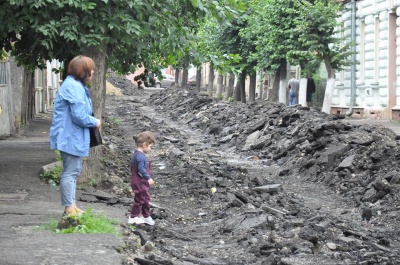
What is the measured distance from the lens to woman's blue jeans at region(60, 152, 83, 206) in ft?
29.5

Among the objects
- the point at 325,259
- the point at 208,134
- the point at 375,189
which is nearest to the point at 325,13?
the point at 208,134

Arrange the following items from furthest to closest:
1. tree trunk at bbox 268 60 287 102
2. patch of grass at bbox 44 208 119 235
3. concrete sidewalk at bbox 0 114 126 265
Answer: tree trunk at bbox 268 60 287 102 < patch of grass at bbox 44 208 119 235 < concrete sidewalk at bbox 0 114 126 265

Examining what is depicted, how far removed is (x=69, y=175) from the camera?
29.8 ft

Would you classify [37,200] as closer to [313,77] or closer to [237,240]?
[237,240]

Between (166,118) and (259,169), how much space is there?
75.2ft

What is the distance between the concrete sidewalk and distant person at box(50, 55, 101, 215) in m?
0.60

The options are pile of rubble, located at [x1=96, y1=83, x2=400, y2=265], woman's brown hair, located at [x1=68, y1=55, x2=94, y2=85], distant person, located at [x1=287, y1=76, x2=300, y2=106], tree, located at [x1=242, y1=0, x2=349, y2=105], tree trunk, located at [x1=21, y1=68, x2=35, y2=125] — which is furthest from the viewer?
distant person, located at [x1=287, y1=76, x2=300, y2=106]

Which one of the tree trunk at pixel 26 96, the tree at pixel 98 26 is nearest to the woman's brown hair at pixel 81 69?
the tree at pixel 98 26

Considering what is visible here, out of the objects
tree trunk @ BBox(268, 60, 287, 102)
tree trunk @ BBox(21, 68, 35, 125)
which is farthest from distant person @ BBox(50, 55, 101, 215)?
tree trunk @ BBox(268, 60, 287, 102)

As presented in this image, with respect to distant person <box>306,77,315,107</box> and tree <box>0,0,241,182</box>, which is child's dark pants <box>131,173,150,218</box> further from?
distant person <box>306,77,315,107</box>

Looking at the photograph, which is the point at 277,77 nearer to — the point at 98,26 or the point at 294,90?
the point at 294,90

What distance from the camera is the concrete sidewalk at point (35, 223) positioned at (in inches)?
289

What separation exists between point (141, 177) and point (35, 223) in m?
1.38

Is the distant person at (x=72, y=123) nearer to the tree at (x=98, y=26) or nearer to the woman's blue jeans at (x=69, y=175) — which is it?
the woman's blue jeans at (x=69, y=175)
